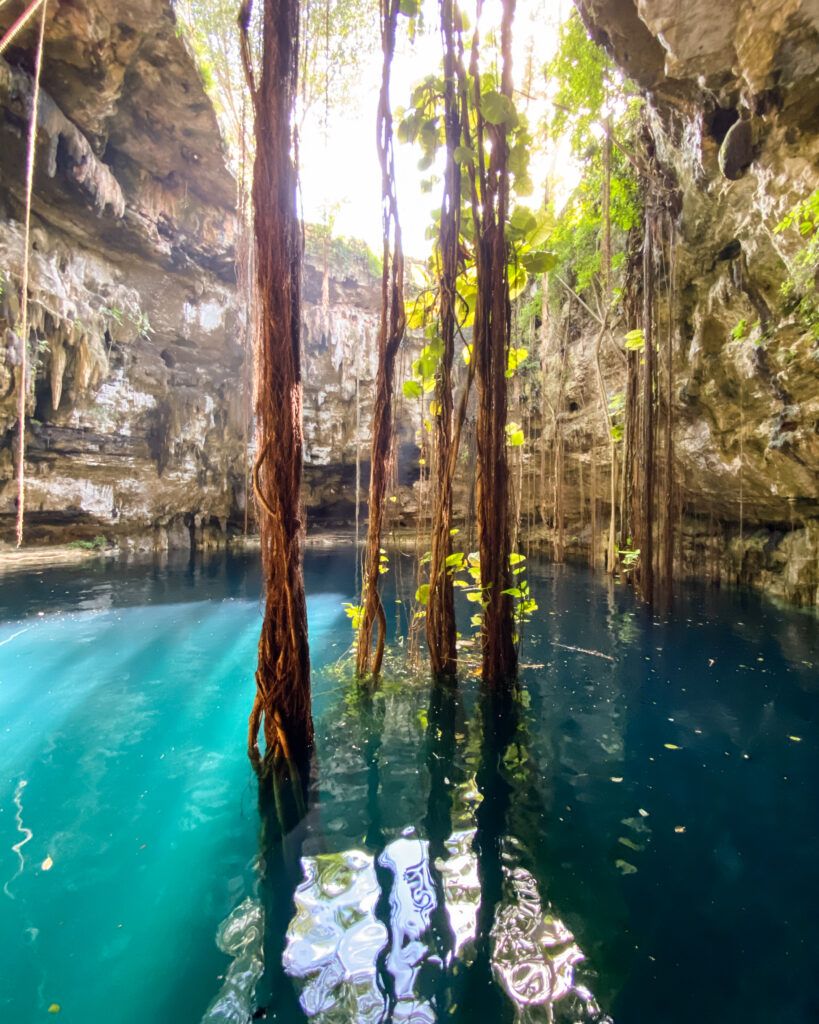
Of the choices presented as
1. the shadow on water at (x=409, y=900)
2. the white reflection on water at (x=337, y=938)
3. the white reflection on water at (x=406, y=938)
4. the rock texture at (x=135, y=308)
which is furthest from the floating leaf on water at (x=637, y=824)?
the rock texture at (x=135, y=308)

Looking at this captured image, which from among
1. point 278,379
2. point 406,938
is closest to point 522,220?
point 278,379

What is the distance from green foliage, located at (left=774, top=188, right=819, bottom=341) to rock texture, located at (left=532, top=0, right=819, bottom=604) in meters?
0.12

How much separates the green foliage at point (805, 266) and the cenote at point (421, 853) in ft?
10.9

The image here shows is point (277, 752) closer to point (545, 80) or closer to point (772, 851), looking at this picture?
point (772, 851)

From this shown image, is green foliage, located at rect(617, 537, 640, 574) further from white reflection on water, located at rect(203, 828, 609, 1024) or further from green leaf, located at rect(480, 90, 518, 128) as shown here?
white reflection on water, located at rect(203, 828, 609, 1024)

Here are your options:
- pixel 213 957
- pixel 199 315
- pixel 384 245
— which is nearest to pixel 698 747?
pixel 213 957

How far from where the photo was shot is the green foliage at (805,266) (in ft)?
10.5

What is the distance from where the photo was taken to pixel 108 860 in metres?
1.74

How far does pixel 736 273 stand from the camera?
5672mm

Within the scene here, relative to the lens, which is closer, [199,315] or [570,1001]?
[570,1001]

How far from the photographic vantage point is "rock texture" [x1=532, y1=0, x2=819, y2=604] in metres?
2.91

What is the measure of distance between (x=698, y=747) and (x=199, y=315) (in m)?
15.2

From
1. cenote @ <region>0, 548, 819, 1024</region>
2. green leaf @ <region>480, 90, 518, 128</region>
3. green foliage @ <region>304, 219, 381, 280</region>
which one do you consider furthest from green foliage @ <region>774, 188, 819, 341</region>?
green foliage @ <region>304, 219, 381, 280</region>

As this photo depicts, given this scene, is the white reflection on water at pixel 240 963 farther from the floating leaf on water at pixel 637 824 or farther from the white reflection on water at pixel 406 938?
the floating leaf on water at pixel 637 824
